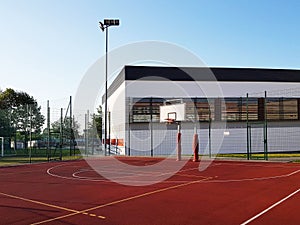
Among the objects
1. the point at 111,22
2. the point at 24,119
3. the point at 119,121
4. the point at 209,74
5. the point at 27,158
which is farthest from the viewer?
the point at 209,74

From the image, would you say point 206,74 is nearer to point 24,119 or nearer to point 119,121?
point 119,121

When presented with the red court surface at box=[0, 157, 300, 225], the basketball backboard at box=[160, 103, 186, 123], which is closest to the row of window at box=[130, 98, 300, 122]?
the basketball backboard at box=[160, 103, 186, 123]

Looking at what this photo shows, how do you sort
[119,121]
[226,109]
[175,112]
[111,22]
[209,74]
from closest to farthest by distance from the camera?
1. [175,112]
2. [111,22]
3. [119,121]
4. [226,109]
5. [209,74]

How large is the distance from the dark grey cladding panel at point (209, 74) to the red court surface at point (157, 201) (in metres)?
21.5

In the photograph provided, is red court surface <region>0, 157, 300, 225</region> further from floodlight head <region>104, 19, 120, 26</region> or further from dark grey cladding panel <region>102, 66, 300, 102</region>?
dark grey cladding panel <region>102, 66, 300, 102</region>

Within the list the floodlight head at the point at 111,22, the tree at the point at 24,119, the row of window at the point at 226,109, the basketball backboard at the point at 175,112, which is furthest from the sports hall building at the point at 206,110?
the tree at the point at 24,119

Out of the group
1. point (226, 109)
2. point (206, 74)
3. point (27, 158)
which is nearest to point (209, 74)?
point (206, 74)

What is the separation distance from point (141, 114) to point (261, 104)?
36.3ft

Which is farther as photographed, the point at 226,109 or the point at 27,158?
the point at 226,109

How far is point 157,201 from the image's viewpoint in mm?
8211

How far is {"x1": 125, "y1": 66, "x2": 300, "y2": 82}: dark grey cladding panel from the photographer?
3306cm

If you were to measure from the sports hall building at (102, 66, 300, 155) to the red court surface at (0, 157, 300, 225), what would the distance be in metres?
15.8

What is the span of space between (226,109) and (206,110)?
6.73ft

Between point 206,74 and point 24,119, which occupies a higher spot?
point 206,74
